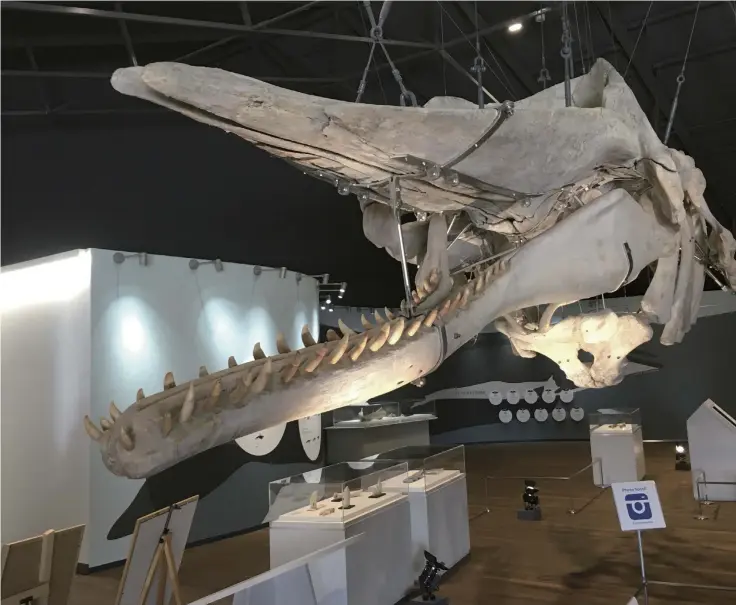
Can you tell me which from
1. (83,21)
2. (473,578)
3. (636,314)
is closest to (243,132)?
(636,314)

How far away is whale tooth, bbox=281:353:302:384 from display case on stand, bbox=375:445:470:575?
3.98 metres

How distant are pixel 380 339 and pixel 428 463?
438 centimetres

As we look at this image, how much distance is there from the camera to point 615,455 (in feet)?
32.4

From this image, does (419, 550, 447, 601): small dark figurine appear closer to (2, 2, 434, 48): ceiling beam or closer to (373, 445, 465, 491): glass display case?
(373, 445, 465, 491): glass display case

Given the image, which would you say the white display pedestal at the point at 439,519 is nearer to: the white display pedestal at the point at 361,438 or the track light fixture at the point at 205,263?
the track light fixture at the point at 205,263

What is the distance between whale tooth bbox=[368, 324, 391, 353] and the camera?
2.39m

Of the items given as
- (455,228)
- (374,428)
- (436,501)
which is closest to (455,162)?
(455,228)

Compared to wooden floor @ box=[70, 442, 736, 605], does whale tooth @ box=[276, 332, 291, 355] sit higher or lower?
higher

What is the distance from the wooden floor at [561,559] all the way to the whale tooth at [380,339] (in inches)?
141

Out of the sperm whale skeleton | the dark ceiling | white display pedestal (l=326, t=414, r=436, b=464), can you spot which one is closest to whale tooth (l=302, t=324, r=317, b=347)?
the sperm whale skeleton

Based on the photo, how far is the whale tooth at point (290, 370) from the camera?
2.08 m

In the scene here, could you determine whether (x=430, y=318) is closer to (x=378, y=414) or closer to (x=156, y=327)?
(x=156, y=327)

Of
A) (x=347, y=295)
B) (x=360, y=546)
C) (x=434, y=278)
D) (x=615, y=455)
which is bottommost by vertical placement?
(x=615, y=455)

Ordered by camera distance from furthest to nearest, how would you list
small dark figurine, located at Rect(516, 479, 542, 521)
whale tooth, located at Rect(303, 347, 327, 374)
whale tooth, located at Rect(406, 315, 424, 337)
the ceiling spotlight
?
1. the ceiling spotlight
2. small dark figurine, located at Rect(516, 479, 542, 521)
3. whale tooth, located at Rect(406, 315, 424, 337)
4. whale tooth, located at Rect(303, 347, 327, 374)
